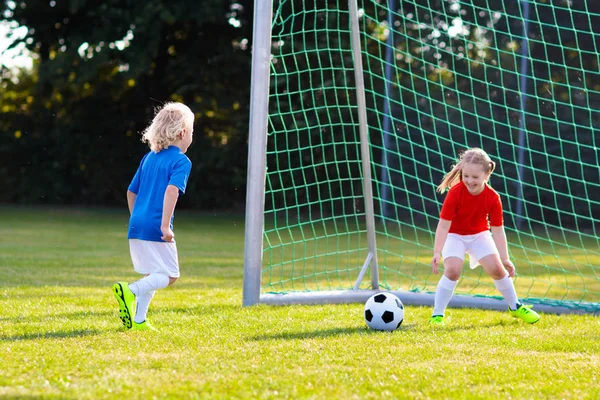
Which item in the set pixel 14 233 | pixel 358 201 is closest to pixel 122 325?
pixel 14 233

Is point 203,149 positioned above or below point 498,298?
above

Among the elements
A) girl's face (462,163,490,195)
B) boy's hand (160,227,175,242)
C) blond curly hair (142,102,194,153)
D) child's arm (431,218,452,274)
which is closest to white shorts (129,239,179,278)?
boy's hand (160,227,175,242)

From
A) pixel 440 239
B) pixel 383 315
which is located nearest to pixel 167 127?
pixel 383 315

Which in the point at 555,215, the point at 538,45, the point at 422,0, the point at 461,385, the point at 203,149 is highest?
the point at 422,0

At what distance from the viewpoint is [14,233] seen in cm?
1084

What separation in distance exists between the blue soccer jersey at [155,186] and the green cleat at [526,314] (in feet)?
6.76

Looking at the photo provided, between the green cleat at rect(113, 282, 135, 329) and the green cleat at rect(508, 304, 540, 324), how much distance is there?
219 cm

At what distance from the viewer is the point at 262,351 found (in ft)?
11.5

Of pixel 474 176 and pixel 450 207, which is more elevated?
pixel 474 176

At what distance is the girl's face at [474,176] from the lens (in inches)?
178

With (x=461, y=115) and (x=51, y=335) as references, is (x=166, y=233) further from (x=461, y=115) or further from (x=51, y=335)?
(x=461, y=115)

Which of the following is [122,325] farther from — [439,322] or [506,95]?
[506,95]

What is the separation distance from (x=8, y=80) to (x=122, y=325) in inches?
702

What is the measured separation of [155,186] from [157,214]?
14cm
